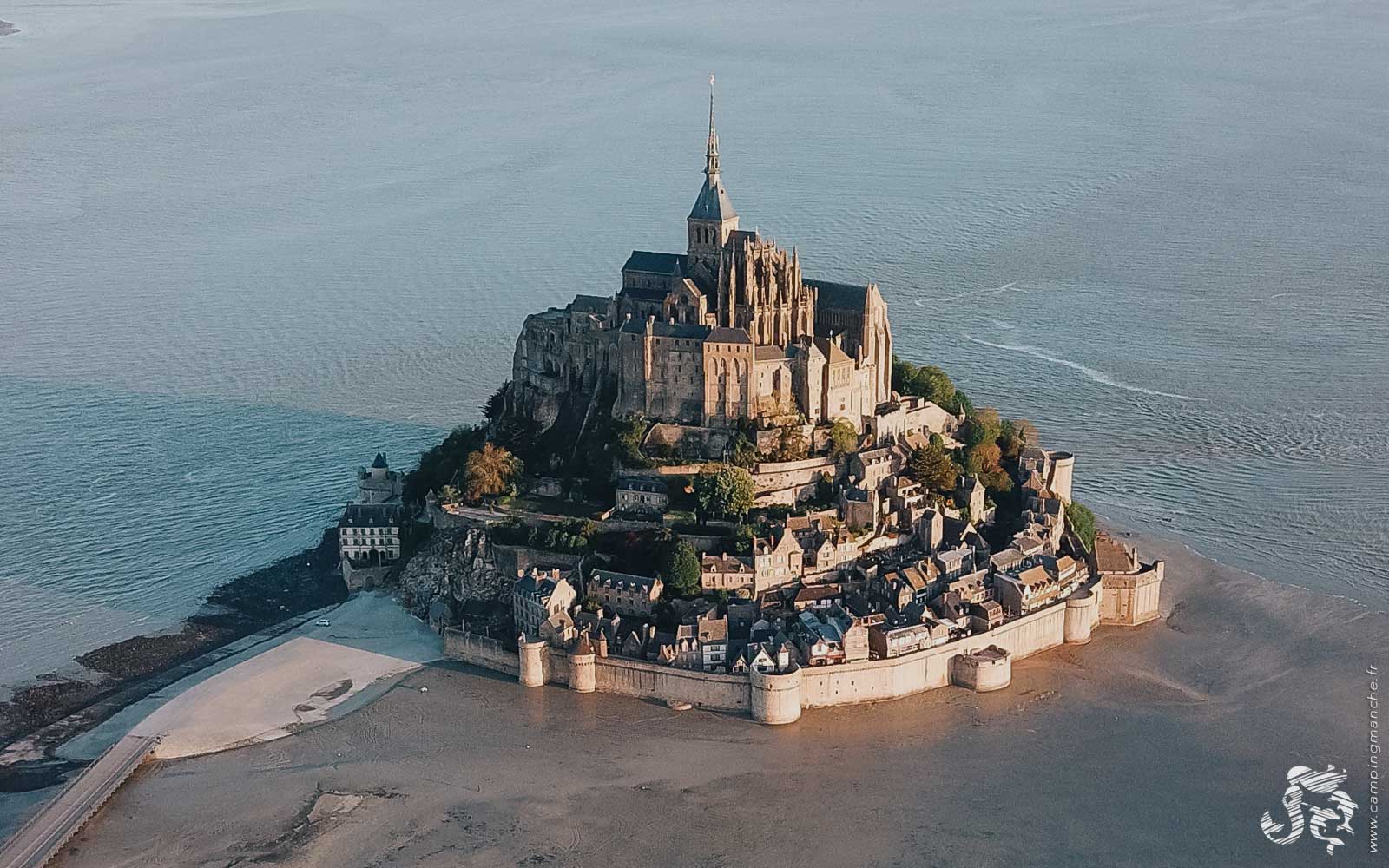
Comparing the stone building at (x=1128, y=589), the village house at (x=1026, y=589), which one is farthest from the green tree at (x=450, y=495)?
the stone building at (x=1128, y=589)

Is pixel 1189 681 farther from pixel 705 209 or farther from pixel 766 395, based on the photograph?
pixel 705 209

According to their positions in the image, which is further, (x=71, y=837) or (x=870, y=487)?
(x=870, y=487)

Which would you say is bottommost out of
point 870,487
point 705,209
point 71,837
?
point 71,837

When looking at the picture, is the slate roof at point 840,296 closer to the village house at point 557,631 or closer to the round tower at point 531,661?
the village house at point 557,631

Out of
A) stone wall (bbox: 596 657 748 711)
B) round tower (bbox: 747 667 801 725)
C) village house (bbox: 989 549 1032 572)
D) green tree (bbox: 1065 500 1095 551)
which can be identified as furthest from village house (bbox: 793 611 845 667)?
green tree (bbox: 1065 500 1095 551)

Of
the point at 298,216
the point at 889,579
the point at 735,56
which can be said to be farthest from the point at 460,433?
the point at 735,56

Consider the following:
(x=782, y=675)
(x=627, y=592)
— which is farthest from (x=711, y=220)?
(x=782, y=675)
